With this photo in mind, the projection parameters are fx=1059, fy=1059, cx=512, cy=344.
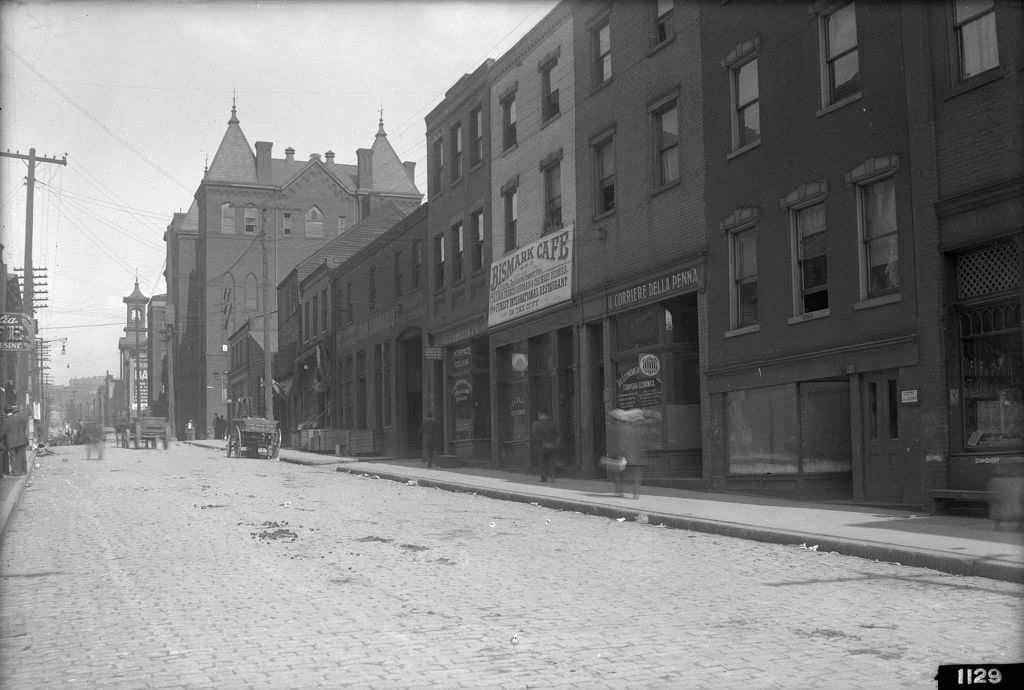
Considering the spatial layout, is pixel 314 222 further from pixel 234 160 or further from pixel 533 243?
pixel 533 243

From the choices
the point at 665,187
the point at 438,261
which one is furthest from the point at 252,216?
the point at 665,187

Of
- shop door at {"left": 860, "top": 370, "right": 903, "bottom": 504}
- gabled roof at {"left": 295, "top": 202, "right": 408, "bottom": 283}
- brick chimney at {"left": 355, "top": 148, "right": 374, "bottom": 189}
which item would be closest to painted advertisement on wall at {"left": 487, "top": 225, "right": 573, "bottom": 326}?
shop door at {"left": 860, "top": 370, "right": 903, "bottom": 504}

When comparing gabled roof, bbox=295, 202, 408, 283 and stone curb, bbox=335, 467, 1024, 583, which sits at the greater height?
gabled roof, bbox=295, 202, 408, 283

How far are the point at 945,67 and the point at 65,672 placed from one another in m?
13.5

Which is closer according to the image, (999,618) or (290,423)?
(999,618)

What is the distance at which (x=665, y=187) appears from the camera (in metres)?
21.7

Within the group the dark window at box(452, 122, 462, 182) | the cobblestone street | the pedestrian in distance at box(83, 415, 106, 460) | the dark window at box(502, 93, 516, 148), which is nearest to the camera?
the cobblestone street

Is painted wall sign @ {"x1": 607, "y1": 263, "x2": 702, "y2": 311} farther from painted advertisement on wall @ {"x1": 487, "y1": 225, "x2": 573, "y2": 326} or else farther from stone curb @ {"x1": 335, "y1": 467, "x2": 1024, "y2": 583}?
stone curb @ {"x1": 335, "y1": 467, "x2": 1024, "y2": 583}

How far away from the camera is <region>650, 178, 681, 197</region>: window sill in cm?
2136

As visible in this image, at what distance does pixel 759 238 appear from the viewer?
18703mm

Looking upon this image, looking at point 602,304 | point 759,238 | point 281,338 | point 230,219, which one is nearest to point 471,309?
point 602,304

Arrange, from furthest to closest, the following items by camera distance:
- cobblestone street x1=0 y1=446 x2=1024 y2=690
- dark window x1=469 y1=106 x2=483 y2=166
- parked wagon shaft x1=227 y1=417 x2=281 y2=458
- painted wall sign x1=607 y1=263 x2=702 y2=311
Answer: parked wagon shaft x1=227 y1=417 x2=281 y2=458 < dark window x1=469 y1=106 x2=483 y2=166 < painted wall sign x1=607 y1=263 x2=702 y2=311 < cobblestone street x1=0 y1=446 x2=1024 y2=690

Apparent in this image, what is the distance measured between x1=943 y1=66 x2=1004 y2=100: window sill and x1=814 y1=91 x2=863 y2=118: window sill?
1.78 m

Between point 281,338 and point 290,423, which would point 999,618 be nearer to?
point 290,423
